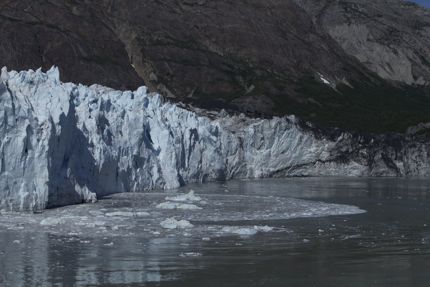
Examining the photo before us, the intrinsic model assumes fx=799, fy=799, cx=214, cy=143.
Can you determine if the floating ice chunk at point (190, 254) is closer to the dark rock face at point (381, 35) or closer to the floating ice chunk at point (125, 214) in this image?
the floating ice chunk at point (125, 214)

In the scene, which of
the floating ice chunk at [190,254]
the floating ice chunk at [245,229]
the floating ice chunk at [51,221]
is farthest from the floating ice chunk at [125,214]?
the floating ice chunk at [190,254]

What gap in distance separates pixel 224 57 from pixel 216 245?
101 metres

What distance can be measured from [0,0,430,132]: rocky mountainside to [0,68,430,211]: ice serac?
26254 mm

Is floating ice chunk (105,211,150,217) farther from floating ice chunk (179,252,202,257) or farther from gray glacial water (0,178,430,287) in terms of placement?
floating ice chunk (179,252,202,257)

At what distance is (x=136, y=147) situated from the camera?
2925 cm

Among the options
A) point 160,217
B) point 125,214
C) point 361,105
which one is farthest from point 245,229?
point 361,105

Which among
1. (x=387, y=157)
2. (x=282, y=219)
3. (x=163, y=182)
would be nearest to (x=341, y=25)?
(x=387, y=157)

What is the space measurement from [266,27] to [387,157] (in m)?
79.9

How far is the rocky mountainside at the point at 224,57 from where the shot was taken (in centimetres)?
9438

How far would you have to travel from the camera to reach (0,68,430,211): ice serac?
65.0ft

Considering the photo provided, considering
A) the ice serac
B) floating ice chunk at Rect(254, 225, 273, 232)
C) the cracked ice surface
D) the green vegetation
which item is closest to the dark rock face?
the green vegetation

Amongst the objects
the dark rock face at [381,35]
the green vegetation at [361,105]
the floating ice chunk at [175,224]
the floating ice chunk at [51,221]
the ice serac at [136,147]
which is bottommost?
the floating ice chunk at [175,224]

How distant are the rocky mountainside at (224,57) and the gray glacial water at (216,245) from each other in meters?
53.8

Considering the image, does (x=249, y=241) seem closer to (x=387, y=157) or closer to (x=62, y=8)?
(x=387, y=157)
